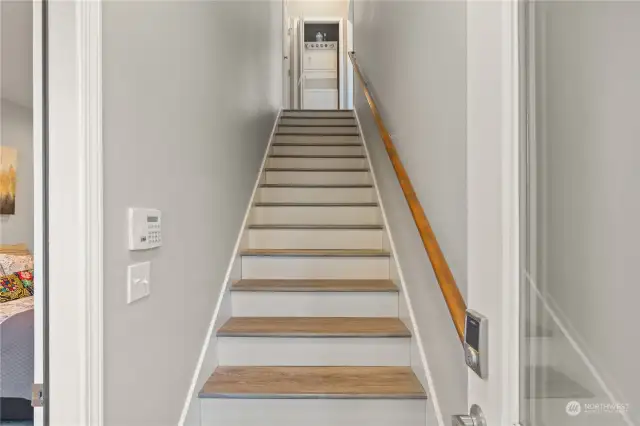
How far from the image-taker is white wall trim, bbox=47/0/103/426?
32.8 inches

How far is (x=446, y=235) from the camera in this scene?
1312mm

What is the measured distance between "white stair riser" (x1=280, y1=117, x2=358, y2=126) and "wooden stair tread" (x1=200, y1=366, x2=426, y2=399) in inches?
123

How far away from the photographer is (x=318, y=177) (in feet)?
11.2

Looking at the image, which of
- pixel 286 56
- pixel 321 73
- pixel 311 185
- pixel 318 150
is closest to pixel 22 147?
pixel 311 185

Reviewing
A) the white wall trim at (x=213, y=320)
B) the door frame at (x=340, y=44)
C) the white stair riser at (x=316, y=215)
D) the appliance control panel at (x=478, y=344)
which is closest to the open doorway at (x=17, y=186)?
the white wall trim at (x=213, y=320)

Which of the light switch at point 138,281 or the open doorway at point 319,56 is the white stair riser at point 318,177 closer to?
the light switch at point 138,281

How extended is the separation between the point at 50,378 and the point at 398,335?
→ 1377 millimetres

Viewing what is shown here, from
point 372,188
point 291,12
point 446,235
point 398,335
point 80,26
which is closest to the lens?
point 80,26

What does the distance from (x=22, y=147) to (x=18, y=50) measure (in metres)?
0.25

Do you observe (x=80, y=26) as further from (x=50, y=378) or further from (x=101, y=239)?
(x=50, y=378)

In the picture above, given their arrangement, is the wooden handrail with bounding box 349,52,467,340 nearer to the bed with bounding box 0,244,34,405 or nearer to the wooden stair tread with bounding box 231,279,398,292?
the wooden stair tread with bounding box 231,279,398,292

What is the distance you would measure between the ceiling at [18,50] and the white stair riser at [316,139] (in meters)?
3.02

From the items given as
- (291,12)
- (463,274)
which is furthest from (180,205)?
(291,12)

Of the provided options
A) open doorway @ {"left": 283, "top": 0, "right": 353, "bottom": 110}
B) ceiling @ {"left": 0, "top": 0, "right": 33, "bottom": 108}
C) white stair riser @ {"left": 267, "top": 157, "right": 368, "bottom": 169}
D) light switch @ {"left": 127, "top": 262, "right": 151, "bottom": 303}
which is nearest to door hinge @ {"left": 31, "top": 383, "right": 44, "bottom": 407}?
light switch @ {"left": 127, "top": 262, "right": 151, "bottom": 303}
